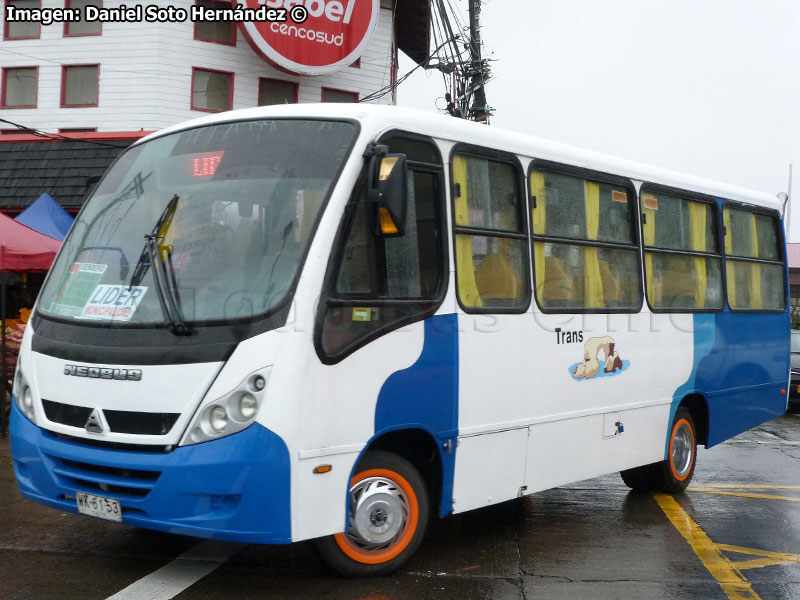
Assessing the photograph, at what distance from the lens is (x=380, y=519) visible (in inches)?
212

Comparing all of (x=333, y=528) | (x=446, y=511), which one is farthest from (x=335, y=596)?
(x=446, y=511)

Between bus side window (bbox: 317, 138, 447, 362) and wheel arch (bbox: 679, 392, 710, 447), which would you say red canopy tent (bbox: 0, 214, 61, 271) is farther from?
wheel arch (bbox: 679, 392, 710, 447)

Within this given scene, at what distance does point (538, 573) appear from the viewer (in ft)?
18.8

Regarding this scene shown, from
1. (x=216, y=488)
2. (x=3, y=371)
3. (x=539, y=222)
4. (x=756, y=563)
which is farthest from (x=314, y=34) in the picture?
(x=216, y=488)

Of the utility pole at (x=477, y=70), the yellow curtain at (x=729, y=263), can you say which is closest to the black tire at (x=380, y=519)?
the yellow curtain at (x=729, y=263)

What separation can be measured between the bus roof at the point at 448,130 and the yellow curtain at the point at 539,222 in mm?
186

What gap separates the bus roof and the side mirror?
333mm

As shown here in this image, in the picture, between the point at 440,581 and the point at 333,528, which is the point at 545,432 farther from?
the point at 333,528

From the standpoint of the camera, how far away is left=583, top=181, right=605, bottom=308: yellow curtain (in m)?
7.14

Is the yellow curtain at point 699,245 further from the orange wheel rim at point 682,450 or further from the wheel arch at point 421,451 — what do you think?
the wheel arch at point 421,451

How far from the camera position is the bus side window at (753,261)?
9281 mm

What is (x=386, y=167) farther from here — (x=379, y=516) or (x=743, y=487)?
(x=743, y=487)

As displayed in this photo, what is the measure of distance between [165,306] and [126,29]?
2500 centimetres

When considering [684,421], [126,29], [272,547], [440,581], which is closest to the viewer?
[440,581]
